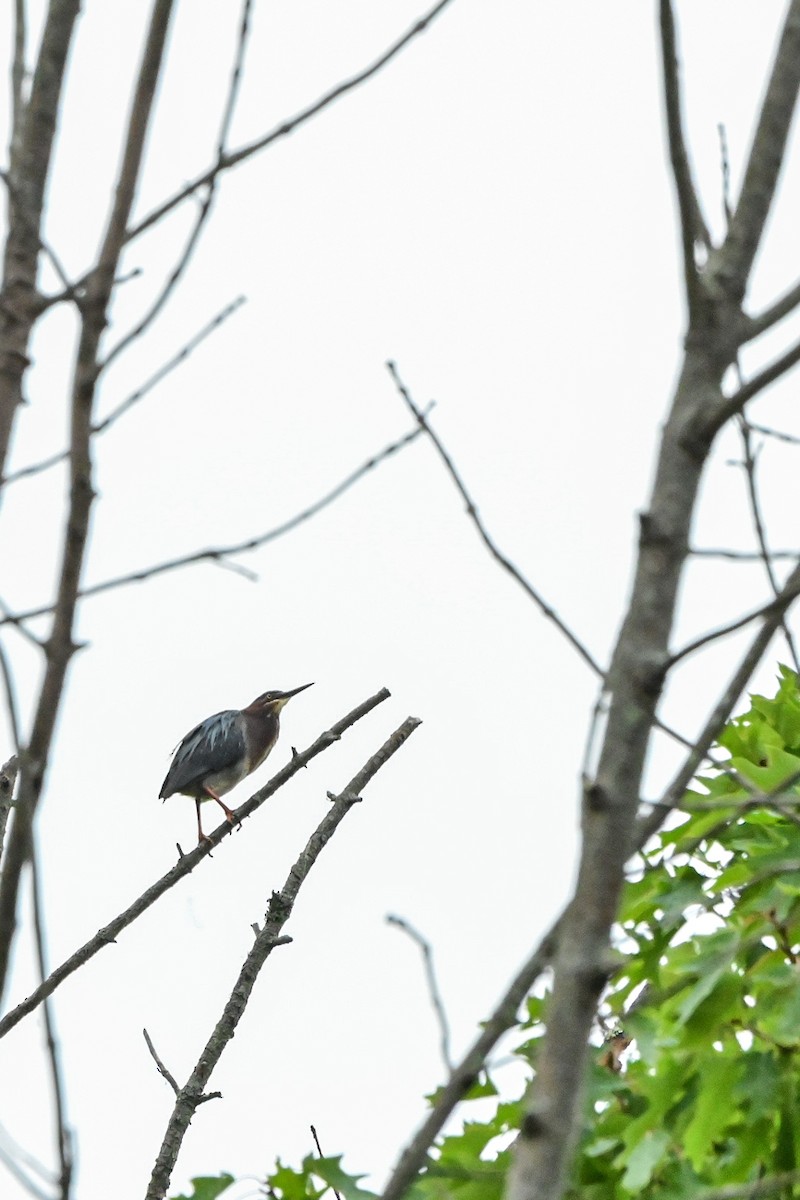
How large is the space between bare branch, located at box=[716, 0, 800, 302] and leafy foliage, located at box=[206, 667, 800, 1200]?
0.96m

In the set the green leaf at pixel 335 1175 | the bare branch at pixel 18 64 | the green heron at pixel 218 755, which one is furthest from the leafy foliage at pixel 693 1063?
the green heron at pixel 218 755

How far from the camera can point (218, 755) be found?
1138 cm

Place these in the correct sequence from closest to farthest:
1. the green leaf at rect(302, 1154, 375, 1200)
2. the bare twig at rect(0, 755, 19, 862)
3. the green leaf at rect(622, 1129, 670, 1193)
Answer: the green leaf at rect(622, 1129, 670, 1193) < the green leaf at rect(302, 1154, 375, 1200) < the bare twig at rect(0, 755, 19, 862)

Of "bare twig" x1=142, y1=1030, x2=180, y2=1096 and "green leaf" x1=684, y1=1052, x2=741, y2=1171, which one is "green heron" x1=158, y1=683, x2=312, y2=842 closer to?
"bare twig" x1=142, y1=1030, x2=180, y2=1096

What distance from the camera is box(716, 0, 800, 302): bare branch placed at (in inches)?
79.7

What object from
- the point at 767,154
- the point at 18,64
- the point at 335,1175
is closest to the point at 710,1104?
the point at 335,1175

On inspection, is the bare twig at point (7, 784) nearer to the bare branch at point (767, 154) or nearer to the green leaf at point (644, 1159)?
the green leaf at point (644, 1159)

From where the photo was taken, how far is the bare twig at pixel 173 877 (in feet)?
13.4

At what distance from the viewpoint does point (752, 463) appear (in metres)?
3.35

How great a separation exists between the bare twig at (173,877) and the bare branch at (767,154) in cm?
248

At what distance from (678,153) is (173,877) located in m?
3.74

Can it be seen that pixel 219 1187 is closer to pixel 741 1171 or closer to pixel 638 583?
pixel 741 1171

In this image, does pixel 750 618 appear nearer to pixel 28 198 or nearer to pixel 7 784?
pixel 28 198

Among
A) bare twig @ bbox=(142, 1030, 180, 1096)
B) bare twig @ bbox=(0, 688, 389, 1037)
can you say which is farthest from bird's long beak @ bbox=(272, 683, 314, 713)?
bare twig @ bbox=(142, 1030, 180, 1096)
